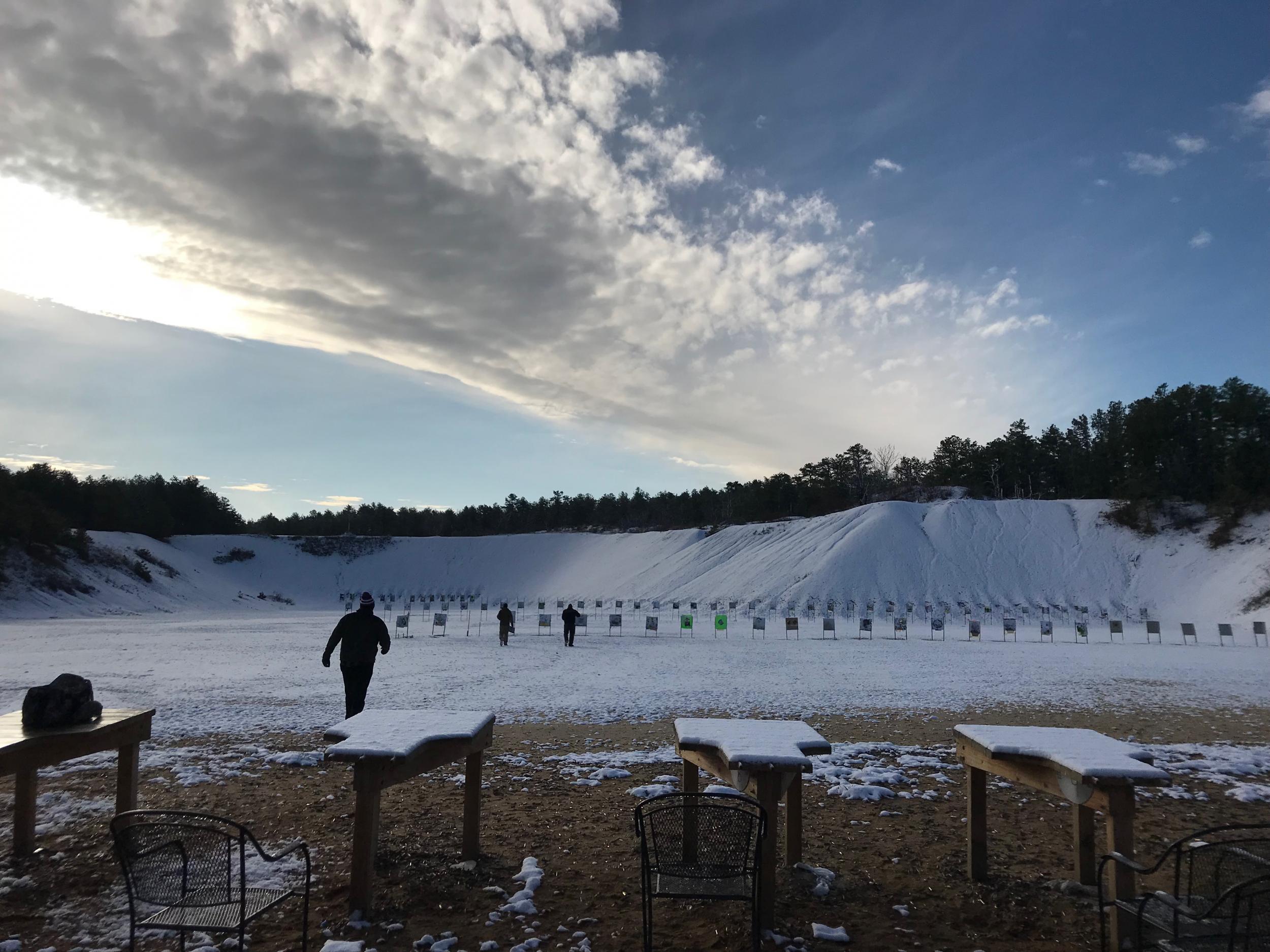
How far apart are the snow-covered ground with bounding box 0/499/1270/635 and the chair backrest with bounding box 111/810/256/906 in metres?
38.9

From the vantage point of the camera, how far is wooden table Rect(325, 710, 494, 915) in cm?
443

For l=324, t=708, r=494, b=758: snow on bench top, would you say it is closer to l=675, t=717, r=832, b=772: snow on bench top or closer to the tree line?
l=675, t=717, r=832, b=772: snow on bench top

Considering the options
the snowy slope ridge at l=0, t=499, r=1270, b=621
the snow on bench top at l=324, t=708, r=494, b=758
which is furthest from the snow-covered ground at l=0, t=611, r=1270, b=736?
the snowy slope ridge at l=0, t=499, r=1270, b=621

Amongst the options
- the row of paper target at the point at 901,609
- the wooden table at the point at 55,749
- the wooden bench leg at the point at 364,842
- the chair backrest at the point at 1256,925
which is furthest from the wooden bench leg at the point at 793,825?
the row of paper target at the point at 901,609

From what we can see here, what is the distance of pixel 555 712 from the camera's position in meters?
11.5

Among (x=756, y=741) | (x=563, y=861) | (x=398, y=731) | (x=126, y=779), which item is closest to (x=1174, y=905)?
(x=756, y=741)

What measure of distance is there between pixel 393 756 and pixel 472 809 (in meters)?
1.26

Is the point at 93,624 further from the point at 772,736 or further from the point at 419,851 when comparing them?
the point at 772,736

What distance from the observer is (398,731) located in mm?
5047

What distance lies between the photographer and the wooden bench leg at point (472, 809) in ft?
17.5

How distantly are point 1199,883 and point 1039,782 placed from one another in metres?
0.91

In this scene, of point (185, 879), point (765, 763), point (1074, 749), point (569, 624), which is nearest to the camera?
point (185, 879)

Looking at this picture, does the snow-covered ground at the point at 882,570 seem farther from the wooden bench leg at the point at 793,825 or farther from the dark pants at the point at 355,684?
the wooden bench leg at the point at 793,825

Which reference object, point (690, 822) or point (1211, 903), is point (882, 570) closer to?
point (690, 822)
